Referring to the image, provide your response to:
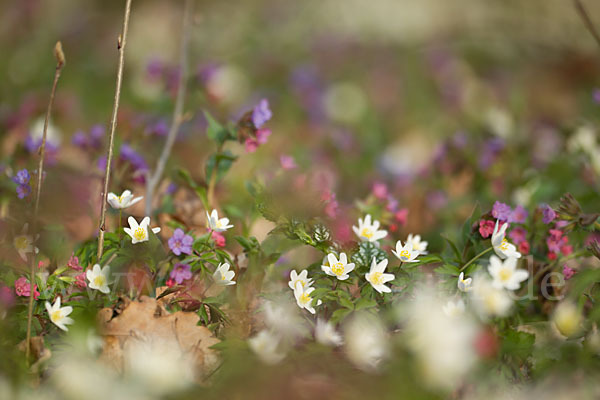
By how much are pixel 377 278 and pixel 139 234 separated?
496mm

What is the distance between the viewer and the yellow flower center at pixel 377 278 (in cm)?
112

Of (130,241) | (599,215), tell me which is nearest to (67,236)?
(130,241)

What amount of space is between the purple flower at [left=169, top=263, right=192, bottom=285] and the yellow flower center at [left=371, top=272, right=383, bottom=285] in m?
0.38

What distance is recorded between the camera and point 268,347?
1.03m

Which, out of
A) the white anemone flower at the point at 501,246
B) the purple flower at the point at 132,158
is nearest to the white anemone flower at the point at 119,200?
the purple flower at the point at 132,158

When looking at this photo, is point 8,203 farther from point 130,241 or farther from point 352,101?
point 352,101

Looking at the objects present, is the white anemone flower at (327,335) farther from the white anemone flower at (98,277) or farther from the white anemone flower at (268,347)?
the white anemone flower at (98,277)

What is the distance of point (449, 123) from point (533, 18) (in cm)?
180

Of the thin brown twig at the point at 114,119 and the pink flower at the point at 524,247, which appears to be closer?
the thin brown twig at the point at 114,119

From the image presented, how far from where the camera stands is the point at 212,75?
1935 mm

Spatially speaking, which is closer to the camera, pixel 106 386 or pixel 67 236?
pixel 106 386

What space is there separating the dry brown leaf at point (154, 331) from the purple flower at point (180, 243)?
0.12 meters

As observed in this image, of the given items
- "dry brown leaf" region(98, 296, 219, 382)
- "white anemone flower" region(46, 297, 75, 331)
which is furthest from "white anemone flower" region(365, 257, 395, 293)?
"white anemone flower" region(46, 297, 75, 331)

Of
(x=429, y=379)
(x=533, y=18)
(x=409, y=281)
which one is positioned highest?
(x=429, y=379)
